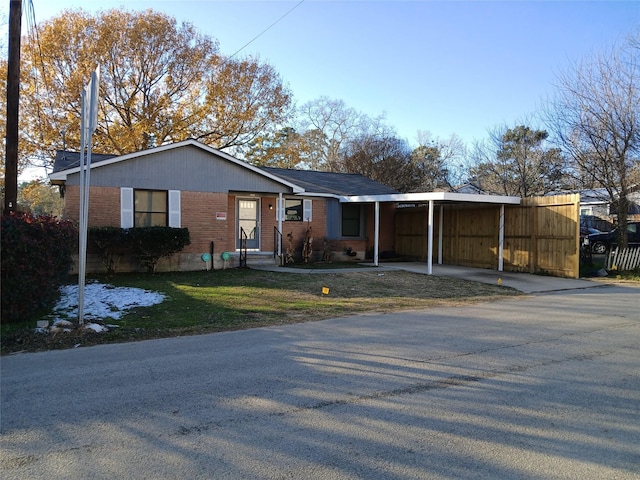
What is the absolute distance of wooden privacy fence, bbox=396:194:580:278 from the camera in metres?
15.3

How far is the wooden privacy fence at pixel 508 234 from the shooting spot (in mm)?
15258

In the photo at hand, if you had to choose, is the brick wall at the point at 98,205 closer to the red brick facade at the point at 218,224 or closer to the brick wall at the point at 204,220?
the red brick facade at the point at 218,224

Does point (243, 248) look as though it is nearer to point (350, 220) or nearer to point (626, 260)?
point (350, 220)

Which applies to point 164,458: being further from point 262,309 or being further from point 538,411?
point 262,309

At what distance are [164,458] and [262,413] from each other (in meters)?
1.00

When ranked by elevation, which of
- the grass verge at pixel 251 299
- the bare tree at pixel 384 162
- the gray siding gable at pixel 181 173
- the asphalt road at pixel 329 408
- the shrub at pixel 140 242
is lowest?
the asphalt road at pixel 329 408

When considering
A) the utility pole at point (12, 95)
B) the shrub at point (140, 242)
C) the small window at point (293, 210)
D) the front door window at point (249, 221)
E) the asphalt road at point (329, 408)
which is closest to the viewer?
the asphalt road at point (329, 408)

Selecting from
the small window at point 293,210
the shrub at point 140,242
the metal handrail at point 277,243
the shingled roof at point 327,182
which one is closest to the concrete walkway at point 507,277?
the metal handrail at point 277,243

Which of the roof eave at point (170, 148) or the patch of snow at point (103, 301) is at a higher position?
the roof eave at point (170, 148)

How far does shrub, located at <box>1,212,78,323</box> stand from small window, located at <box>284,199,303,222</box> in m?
11.0

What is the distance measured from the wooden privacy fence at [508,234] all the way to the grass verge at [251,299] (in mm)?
3797

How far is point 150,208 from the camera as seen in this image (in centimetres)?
1534

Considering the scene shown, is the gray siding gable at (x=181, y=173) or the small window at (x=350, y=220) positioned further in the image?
the small window at (x=350, y=220)

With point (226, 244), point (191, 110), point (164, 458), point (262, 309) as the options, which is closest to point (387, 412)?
point (164, 458)
